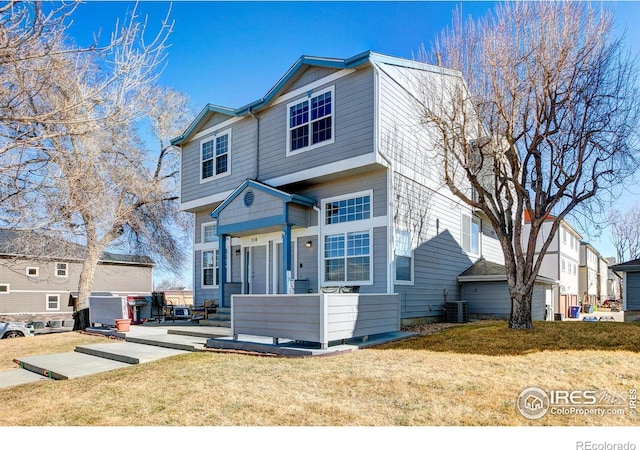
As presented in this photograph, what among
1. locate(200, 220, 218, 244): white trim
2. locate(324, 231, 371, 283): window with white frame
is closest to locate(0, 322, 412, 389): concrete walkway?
locate(324, 231, 371, 283): window with white frame

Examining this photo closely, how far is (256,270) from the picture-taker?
46.5 ft

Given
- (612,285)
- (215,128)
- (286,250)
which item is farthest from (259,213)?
(612,285)

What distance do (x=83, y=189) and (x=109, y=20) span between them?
12.1 feet

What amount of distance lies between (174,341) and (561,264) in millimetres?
25482

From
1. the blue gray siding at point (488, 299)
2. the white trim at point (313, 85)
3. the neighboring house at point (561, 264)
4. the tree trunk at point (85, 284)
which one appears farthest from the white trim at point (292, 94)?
the neighboring house at point (561, 264)

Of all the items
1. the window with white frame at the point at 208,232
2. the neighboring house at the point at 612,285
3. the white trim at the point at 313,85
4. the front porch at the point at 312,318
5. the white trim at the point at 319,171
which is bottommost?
the neighboring house at the point at 612,285

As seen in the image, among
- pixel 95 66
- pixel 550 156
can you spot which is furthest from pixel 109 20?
pixel 550 156

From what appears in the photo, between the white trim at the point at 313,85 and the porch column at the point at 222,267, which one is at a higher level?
the white trim at the point at 313,85

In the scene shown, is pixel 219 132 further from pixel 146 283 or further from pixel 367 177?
pixel 146 283

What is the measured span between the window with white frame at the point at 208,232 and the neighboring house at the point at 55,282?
39.0 ft

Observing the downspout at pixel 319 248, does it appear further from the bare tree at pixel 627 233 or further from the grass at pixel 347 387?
the bare tree at pixel 627 233

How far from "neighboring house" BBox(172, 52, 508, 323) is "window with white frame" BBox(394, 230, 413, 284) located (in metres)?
0.03

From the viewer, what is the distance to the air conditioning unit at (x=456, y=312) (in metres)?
13.3

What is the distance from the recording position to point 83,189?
851 cm
